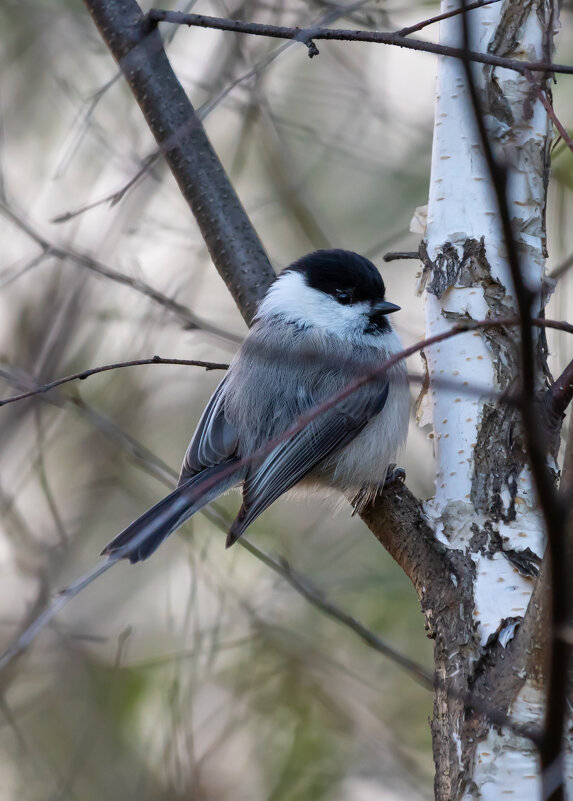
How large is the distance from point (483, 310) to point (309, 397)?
0.52m

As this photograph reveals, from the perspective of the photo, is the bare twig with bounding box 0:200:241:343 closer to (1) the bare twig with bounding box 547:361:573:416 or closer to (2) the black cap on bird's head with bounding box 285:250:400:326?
(2) the black cap on bird's head with bounding box 285:250:400:326

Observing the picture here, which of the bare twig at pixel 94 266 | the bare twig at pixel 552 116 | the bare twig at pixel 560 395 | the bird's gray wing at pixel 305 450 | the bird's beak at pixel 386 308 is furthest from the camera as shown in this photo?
the bird's beak at pixel 386 308

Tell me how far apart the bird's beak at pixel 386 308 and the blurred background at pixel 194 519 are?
0.21m

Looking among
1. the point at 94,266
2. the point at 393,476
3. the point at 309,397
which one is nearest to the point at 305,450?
the point at 309,397

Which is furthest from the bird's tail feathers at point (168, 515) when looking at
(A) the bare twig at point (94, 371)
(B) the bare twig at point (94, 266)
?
(B) the bare twig at point (94, 266)

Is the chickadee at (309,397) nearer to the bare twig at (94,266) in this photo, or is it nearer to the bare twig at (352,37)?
the bare twig at (94,266)

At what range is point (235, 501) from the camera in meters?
3.33

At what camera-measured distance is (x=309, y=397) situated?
2.09 metres

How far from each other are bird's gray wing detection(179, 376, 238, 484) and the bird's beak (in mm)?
485

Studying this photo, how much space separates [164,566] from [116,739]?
0.64m

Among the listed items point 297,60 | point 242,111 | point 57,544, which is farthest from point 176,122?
point 297,60

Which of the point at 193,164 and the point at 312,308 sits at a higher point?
the point at 193,164

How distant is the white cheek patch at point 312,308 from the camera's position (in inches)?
87.8

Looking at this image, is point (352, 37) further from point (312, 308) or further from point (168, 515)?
point (312, 308)
